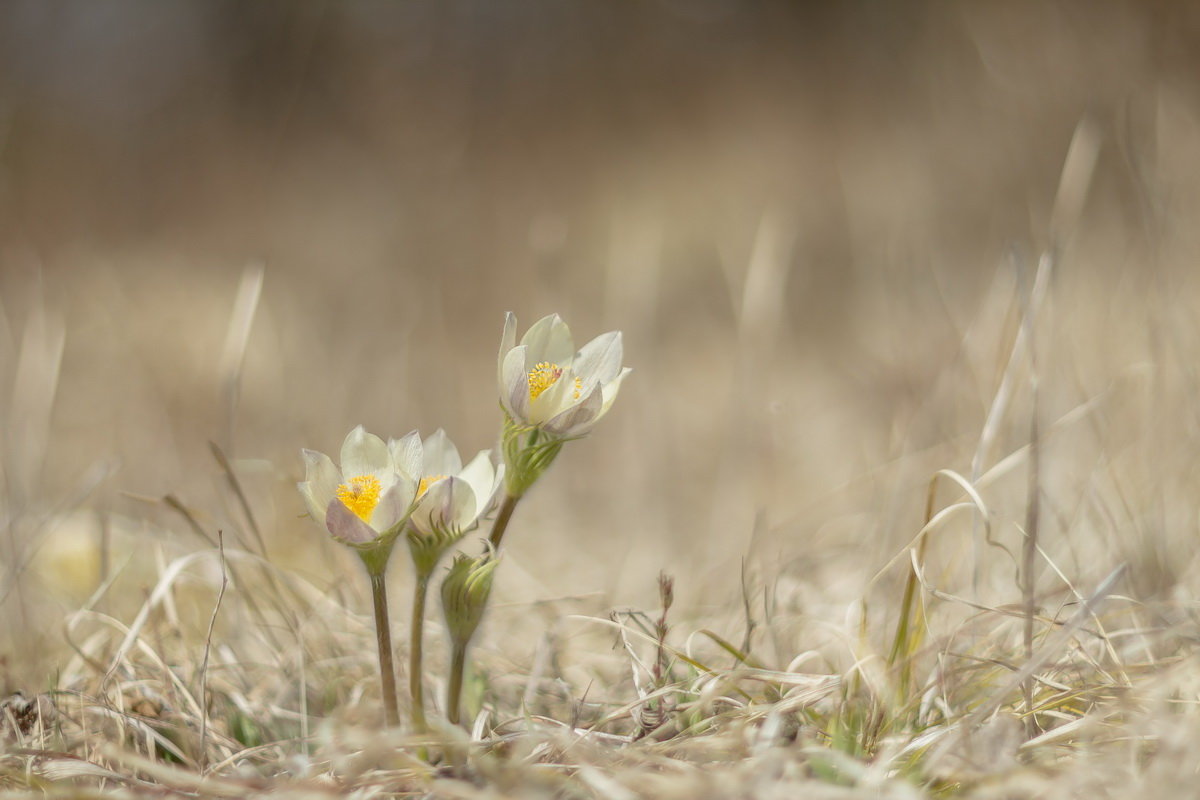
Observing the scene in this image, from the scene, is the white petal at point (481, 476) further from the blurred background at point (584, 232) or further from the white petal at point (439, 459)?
the blurred background at point (584, 232)

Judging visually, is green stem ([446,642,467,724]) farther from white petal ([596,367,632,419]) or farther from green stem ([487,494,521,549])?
white petal ([596,367,632,419])

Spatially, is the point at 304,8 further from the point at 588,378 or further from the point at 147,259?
the point at 588,378

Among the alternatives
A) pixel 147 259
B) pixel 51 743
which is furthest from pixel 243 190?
pixel 51 743

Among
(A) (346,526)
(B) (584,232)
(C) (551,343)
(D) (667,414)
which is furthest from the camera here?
(B) (584,232)

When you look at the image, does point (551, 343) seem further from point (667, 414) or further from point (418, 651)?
point (667, 414)

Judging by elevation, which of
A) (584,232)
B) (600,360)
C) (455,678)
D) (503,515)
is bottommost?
(455,678)

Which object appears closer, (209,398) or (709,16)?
(209,398)

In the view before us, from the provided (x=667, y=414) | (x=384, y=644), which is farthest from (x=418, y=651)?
(x=667, y=414)
